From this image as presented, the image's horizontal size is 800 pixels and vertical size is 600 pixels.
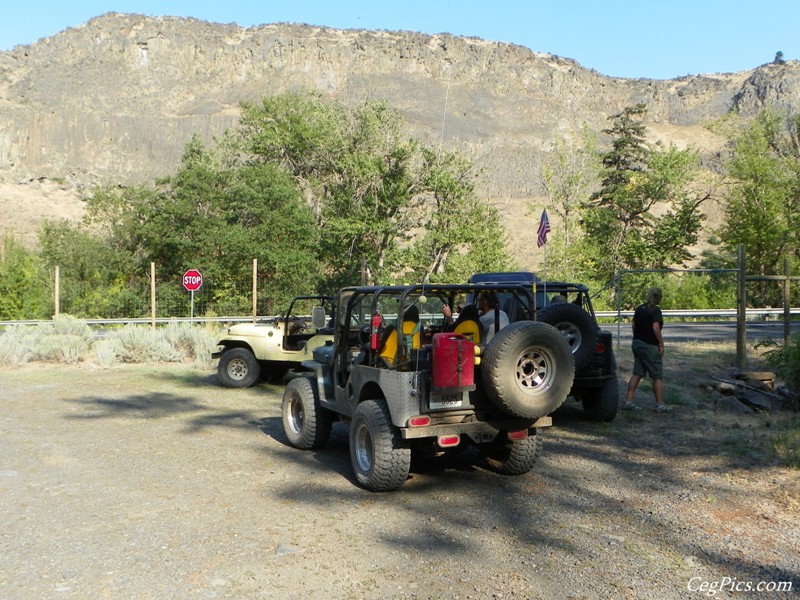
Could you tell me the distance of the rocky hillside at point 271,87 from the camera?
382 feet

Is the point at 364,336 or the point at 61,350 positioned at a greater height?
the point at 364,336

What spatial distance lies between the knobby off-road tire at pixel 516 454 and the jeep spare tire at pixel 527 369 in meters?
0.68

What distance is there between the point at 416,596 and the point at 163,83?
6597 inches

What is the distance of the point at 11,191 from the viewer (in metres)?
67.3

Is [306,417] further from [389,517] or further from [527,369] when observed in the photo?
[527,369]

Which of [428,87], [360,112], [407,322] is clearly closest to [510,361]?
[407,322]

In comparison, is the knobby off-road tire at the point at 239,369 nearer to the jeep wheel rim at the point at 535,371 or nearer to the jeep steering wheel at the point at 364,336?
the jeep steering wheel at the point at 364,336

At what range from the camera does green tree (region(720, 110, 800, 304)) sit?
31750 millimetres

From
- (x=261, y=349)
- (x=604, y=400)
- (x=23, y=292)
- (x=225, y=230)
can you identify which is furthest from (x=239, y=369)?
(x=23, y=292)

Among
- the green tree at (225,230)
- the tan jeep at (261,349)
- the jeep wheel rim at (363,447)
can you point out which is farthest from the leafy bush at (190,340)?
the jeep wheel rim at (363,447)

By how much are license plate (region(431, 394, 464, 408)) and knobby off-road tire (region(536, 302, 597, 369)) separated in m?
3.01

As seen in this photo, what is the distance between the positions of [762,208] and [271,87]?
429 ft

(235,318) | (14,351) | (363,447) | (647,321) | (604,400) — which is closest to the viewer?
(363,447)

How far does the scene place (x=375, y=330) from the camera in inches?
263
